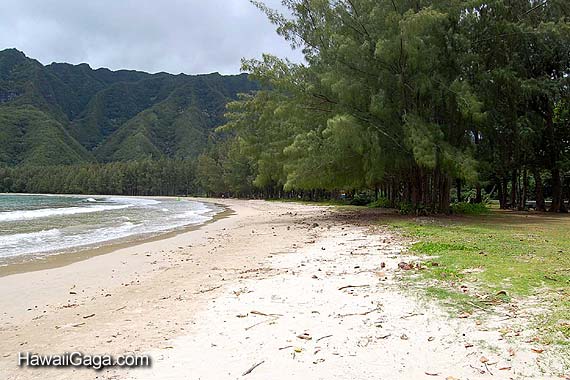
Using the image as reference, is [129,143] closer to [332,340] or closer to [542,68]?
[542,68]

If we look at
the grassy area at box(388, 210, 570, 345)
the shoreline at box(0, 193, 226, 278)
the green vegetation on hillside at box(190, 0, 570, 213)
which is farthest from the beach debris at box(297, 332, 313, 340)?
the green vegetation on hillside at box(190, 0, 570, 213)

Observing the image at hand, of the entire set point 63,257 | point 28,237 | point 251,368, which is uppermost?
point 251,368

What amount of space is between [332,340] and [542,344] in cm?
194

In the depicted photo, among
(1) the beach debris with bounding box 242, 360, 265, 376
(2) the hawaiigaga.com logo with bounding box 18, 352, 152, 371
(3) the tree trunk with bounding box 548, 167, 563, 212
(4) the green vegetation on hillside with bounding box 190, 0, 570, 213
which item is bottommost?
(2) the hawaiigaga.com logo with bounding box 18, 352, 152, 371

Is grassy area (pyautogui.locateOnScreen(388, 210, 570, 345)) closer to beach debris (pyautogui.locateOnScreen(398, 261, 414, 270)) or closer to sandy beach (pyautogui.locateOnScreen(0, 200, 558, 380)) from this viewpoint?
beach debris (pyautogui.locateOnScreen(398, 261, 414, 270))

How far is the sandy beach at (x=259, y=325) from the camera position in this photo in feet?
13.0

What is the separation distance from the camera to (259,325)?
17.0 feet

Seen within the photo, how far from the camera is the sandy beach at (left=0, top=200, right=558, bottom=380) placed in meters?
3.97

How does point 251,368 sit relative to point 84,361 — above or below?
above

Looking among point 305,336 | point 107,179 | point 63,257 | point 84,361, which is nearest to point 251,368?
point 305,336

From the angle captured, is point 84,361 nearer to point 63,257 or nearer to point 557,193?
point 63,257

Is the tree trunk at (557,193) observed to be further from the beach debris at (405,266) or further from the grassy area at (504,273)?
the beach debris at (405,266)

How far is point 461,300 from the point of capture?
18.4 feet

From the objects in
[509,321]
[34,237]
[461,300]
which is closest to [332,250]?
[461,300]
